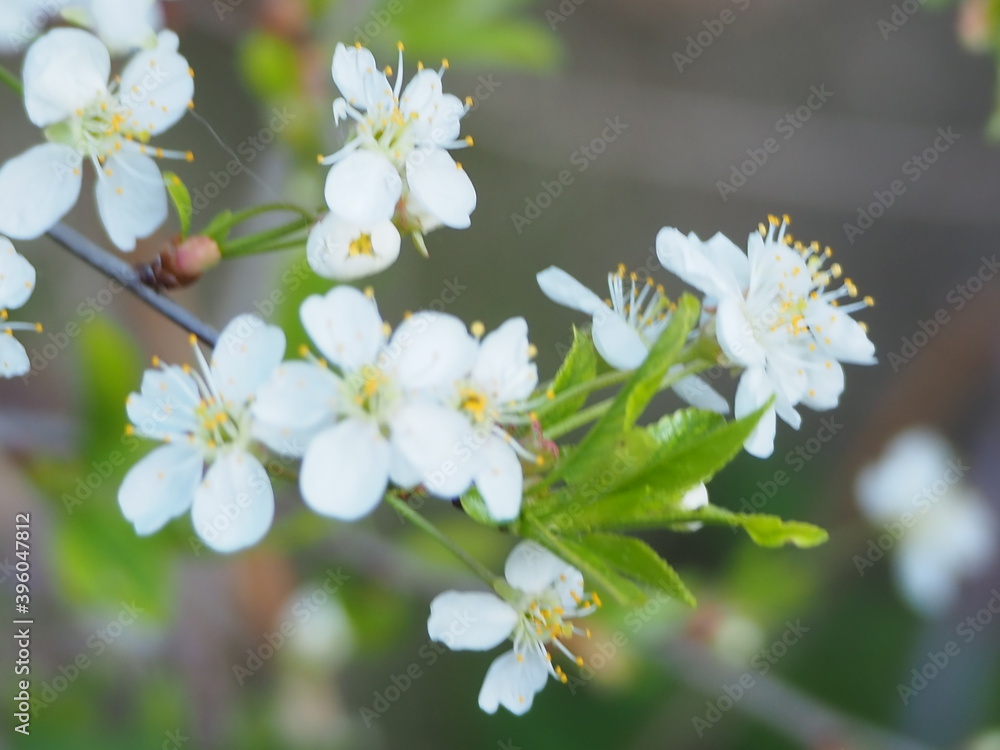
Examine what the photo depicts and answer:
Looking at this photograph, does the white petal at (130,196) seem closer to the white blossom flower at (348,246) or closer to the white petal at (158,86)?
the white petal at (158,86)

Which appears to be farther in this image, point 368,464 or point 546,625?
point 546,625

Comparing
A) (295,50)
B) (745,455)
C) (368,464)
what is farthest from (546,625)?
(745,455)

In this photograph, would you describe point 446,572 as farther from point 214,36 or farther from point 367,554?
point 214,36

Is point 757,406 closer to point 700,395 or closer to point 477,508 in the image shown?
point 700,395

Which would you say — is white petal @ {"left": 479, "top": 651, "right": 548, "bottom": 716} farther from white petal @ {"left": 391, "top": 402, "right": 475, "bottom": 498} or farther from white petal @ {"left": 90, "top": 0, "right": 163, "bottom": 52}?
white petal @ {"left": 90, "top": 0, "right": 163, "bottom": 52}

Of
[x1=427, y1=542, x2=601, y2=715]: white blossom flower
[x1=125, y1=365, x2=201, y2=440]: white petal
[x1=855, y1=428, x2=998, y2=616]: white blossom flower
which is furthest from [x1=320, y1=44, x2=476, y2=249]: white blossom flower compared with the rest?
[x1=855, y1=428, x2=998, y2=616]: white blossom flower

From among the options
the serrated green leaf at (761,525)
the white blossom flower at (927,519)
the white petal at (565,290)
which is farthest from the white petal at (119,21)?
the white blossom flower at (927,519)

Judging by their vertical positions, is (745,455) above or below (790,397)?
below
